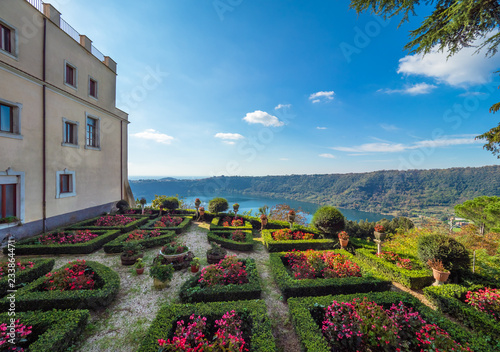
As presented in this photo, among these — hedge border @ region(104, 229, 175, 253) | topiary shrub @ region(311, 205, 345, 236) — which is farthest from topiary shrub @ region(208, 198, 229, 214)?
topiary shrub @ region(311, 205, 345, 236)

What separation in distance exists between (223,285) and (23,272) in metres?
5.83

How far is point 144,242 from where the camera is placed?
840 cm

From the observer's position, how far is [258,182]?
2329 inches

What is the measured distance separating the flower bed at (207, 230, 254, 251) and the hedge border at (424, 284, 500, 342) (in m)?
6.28

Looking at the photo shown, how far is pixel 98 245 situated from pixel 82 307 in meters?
4.90

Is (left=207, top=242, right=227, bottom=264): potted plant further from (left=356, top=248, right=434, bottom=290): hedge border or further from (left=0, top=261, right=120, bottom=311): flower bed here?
(left=356, top=248, right=434, bottom=290): hedge border

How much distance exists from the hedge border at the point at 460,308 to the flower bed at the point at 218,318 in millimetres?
4370

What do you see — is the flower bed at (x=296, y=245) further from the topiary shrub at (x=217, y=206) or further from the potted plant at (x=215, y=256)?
the topiary shrub at (x=217, y=206)

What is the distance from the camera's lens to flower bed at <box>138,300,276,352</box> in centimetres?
327

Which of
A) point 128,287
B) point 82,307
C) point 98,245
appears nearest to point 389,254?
point 128,287

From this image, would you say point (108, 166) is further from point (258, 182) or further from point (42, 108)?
point (258, 182)

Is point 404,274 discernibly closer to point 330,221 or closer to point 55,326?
point 330,221

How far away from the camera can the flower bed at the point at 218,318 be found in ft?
10.7

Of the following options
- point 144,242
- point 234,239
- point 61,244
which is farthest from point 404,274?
point 61,244
